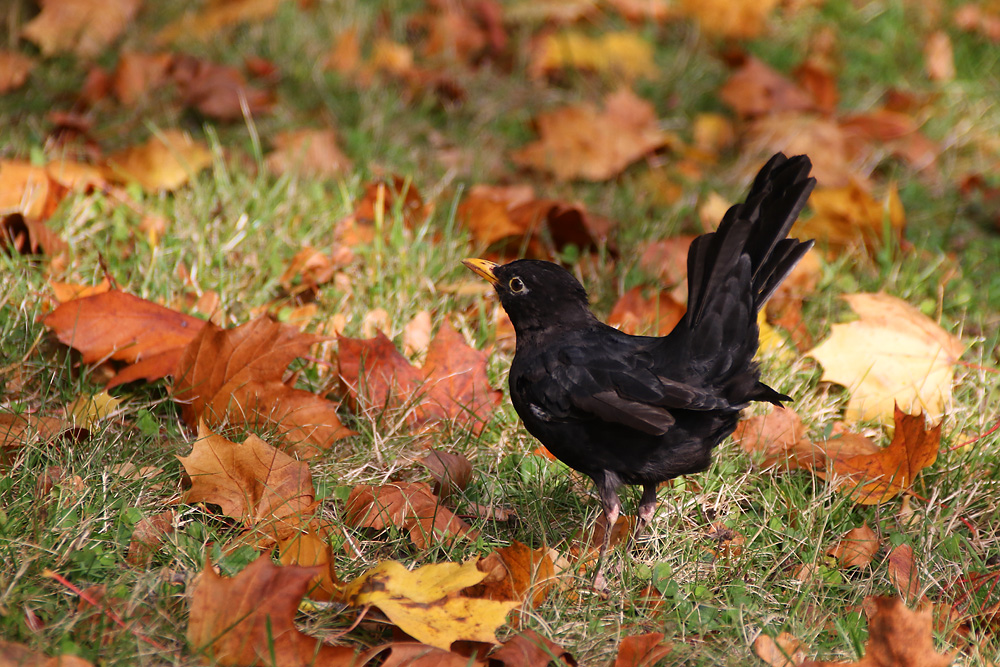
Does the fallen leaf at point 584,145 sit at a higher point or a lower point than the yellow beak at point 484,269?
lower

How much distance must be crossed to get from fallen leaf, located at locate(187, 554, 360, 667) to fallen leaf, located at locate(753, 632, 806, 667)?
3.71 feet

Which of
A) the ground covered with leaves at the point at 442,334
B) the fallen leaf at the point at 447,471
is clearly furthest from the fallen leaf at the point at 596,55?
the fallen leaf at the point at 447,471

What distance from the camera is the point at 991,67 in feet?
20.5

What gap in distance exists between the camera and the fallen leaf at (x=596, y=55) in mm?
6070

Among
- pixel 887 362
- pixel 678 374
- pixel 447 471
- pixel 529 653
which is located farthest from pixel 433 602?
pixel 887 362

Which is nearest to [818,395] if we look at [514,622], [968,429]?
[968,429]

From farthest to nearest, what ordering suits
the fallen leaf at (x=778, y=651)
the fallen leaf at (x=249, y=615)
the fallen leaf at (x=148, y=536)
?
the fallen leaf at (x=148, y=536)
the fallen leaf at (x=778, y=651)
the fallen leaf at (x=249, y=615)

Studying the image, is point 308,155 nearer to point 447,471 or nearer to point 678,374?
point 447,471

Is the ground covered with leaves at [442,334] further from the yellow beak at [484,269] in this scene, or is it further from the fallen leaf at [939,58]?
the yellow beak at [484,269]

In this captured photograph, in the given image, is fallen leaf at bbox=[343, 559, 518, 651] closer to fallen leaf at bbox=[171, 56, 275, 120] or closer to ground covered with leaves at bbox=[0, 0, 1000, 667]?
ground covered with leaves at bbox=[0, 0, 1000, 667]

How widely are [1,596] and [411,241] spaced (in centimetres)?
240

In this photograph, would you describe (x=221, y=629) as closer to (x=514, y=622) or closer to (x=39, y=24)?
(x=514, y=622)

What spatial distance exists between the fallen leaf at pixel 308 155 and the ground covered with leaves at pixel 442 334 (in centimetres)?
2

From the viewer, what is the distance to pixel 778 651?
2.43 m
